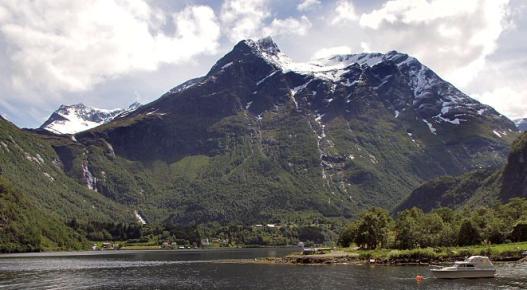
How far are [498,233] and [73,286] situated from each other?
107368 millimetres

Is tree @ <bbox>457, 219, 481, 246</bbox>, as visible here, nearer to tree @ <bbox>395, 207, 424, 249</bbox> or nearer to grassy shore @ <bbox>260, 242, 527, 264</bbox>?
grassy shore @ <bbox>260, 242, 527, 264</bbox>

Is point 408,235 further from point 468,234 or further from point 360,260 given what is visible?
point 360,260

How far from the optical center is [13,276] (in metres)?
135

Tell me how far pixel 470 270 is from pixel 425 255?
34.4 m

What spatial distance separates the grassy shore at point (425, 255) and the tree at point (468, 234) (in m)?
8.86

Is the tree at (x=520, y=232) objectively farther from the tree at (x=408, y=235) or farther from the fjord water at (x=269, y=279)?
the fjord water at (x=269, y=279)

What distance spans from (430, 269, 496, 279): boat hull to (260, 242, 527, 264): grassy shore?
954 inches

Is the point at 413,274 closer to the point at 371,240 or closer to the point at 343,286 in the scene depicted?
the point at 343,286

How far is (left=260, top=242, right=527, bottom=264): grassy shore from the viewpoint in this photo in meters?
130

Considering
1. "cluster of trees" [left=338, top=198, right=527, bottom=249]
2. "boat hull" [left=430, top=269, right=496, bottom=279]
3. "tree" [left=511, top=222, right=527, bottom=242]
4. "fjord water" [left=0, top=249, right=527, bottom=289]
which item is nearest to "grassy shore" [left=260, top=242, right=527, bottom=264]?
"tree" [left=511, top=222, right=527, bottom=242]

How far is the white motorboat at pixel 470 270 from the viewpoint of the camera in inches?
4208

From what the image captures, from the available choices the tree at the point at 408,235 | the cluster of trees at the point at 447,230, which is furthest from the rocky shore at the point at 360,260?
the cluster of trees at the point at 447,230

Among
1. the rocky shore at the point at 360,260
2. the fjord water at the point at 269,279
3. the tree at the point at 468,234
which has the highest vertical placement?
the tree at the point at 468,234

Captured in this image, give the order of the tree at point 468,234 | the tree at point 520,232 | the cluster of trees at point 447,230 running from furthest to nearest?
the tree at point 468,234 < the cluster of trees at point 447,230 < the tree at point 520,232
